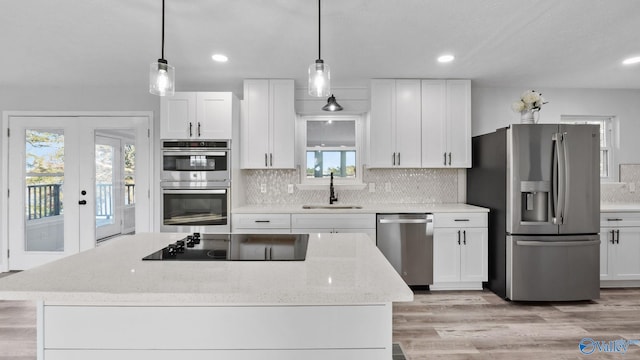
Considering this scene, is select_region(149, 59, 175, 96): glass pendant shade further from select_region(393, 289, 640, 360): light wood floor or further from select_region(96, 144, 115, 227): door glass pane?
select_region(96, 144, 115, 227): door glass pane

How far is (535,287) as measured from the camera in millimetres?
3285

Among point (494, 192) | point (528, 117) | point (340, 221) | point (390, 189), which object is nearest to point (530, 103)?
point (528, 117)

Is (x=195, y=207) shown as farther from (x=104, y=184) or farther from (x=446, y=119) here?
(x=446, y=119)

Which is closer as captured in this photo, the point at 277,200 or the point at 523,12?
the point at 523,12

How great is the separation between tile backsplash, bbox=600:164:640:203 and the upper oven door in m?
4.59

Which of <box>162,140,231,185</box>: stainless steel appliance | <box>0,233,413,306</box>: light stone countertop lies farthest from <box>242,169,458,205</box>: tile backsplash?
<box>0,233,413,306</box>: light stone countertop

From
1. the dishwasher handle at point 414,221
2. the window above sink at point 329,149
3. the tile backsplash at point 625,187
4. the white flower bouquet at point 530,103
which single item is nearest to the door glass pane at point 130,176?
the window above sink at point 329,149

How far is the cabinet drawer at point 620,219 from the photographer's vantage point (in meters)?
3.68

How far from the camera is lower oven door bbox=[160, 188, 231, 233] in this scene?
11.8ft

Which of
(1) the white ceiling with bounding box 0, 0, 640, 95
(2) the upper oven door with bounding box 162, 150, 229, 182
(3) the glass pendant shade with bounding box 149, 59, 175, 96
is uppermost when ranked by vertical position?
(1) the white ceiling with bounding box 0, 0, 640, 95

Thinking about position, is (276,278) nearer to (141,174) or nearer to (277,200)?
(277,200)

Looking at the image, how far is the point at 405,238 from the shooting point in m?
3.64

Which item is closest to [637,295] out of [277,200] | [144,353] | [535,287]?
[535,287]

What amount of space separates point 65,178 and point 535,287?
5327 mm
